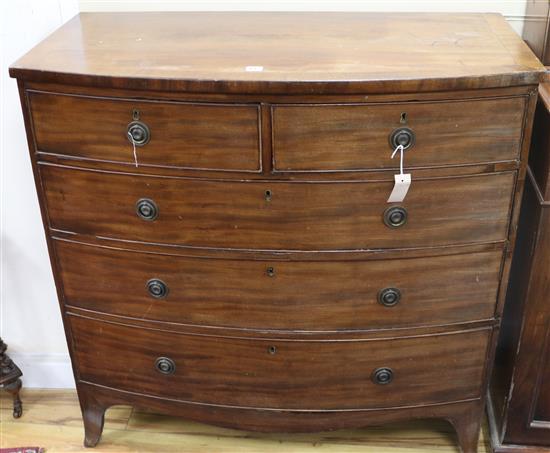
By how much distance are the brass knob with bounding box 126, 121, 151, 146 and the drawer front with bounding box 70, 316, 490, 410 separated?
509mm

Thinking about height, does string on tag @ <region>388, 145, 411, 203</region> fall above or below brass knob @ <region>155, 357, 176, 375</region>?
above

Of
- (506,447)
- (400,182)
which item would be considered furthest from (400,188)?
(506,447)

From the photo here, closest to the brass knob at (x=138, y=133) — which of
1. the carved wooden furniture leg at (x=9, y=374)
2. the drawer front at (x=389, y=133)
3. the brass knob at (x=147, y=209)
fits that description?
the brass knob at (x=147, y=209)

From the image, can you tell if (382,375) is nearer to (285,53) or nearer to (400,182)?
(400,182)

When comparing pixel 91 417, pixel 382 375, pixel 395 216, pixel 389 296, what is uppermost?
pixel 395 216

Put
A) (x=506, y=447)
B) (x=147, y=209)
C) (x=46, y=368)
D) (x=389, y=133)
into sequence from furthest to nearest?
(x=46, y=368) → (x=506, y=447) → (x=147, y=209) → (x=389, y=133)

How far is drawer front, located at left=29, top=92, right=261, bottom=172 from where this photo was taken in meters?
1.47

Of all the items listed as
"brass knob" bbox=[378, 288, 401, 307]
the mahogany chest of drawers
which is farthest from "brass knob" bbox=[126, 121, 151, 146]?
"brass knob" bbox=[378, 288, 401, 307]

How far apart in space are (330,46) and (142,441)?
4.08ft

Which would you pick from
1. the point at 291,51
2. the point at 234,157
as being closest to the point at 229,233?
the point at 234,157

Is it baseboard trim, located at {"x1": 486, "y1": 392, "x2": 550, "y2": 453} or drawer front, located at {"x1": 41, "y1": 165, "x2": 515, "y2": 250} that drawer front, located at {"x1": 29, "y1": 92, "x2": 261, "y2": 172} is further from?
baseboard trim, located at {"x1": 486, "y1": 392, "x2": 550, "y2": 453}

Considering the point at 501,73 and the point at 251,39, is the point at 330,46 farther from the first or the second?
the point at 501,73

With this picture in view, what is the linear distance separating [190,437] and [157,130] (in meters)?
1.02

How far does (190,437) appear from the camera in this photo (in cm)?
213
